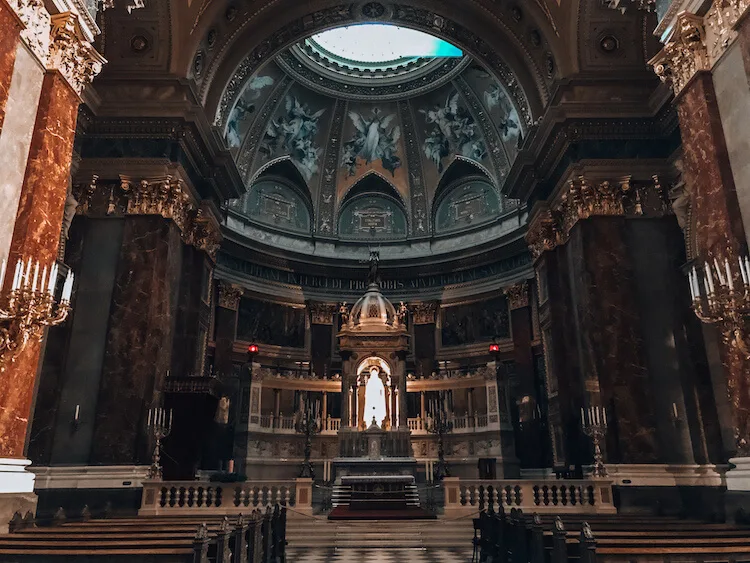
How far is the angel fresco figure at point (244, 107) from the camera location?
2439 centimetres

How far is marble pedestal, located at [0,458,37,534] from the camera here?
6.77 metres

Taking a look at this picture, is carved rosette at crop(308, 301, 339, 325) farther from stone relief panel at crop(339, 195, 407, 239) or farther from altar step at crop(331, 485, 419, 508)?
altar step at crop(331, 485, 419, 508)

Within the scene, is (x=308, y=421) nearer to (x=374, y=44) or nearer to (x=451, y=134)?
(x=451, y=134)

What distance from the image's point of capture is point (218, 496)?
Answer: 12.2m

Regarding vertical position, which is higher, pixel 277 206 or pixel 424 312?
pixel 277 206

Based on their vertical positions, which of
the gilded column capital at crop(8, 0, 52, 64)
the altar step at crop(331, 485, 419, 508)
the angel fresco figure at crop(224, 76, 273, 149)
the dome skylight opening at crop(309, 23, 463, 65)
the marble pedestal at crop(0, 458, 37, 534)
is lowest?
the altar step at crop(331, 485, 419, 508)

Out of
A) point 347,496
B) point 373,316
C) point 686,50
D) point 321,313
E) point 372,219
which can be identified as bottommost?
point 347,496

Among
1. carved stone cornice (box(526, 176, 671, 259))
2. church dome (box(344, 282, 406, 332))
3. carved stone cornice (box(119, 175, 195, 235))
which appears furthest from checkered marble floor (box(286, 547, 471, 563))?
church dome (box(344, 282, 406, 332))

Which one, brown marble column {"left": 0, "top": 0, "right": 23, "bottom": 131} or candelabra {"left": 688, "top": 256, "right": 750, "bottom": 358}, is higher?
brown marble column {"left": 0, "top": 0, "right": 23, "bottom": 131}

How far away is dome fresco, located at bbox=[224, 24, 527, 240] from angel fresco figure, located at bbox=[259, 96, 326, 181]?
45mm

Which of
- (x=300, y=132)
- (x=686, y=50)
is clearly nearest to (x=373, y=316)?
(x=300, y=132)

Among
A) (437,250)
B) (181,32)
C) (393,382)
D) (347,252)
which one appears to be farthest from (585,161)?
(347,252)

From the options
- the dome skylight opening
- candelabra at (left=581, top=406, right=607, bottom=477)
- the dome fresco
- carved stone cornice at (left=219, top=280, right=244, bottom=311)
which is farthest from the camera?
the dome skylight opening

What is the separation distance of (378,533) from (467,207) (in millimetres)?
18332
